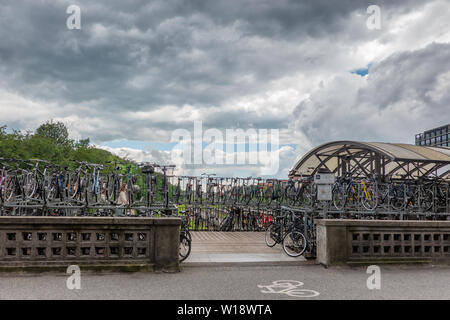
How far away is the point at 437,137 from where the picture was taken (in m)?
120

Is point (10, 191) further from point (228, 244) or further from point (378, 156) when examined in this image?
point (378, 156)

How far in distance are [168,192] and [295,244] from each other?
3.75m

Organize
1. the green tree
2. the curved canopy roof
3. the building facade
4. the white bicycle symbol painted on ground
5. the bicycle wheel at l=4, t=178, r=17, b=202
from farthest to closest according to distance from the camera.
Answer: the building facade
the green tree
the curved canopy roof
the bicycle wheel at l=4, t=178, r=17, b=202
the white bicycle symbol painted on ground

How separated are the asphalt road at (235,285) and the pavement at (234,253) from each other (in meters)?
0.45

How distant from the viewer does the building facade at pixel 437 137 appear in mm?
115181

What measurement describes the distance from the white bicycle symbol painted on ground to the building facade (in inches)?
4659

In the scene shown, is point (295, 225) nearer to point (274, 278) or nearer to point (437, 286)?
point (274, 278)

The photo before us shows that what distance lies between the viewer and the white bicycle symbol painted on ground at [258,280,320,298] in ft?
19.2

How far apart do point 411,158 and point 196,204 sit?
35.0 ft

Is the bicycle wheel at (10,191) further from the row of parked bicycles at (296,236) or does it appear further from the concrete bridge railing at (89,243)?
the row of parked bicycles at (296,236)

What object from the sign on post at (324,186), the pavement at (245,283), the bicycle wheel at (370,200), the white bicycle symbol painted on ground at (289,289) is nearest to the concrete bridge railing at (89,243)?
the pavement at (245,283)

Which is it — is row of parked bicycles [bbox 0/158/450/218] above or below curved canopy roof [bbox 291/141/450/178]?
below

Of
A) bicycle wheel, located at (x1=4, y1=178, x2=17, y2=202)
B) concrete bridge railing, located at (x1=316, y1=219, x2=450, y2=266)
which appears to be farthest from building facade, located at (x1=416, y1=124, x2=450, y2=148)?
bicycle wheel, located at (x1=4, y1=178, x2=17, y2=202)

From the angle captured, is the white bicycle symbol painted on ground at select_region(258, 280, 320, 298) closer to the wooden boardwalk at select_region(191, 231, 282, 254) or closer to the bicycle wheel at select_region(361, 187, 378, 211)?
the wooden boardwalk at select_region(191, 231, 282, 254)
